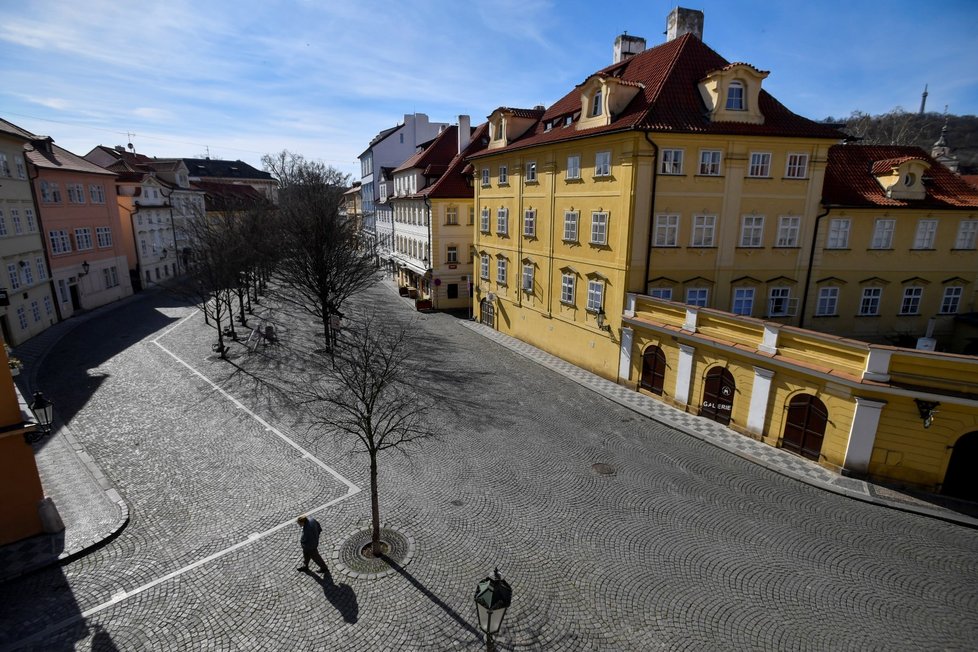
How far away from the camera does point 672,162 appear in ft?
64.8

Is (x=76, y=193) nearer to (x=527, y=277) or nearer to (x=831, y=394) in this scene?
(x=527, y=277)

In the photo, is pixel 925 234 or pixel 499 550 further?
pixel 925 234

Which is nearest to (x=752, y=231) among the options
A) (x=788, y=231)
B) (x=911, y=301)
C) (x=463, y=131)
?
(x=788, y=231)

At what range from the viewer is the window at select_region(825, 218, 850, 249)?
22312 mm

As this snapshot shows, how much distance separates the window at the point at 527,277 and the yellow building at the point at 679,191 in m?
2.97

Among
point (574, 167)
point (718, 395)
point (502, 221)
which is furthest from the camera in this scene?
point (502, 221)

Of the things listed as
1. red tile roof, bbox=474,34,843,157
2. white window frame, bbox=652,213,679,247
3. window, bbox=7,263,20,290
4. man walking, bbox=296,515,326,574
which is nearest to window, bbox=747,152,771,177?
red tile roof, bbox=474,34,843,157

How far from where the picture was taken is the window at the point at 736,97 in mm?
19594

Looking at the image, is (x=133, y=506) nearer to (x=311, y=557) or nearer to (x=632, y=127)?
(x=311, y=557)

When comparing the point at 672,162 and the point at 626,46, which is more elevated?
the point at 626,46

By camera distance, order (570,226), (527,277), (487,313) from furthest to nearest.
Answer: (487,313), (527,277), (570,226)

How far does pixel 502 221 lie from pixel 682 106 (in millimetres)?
12445

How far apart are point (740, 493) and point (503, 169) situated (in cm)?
2180

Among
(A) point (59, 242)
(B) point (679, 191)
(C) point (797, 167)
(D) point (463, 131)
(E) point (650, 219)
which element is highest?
(D) point (463, 131)
